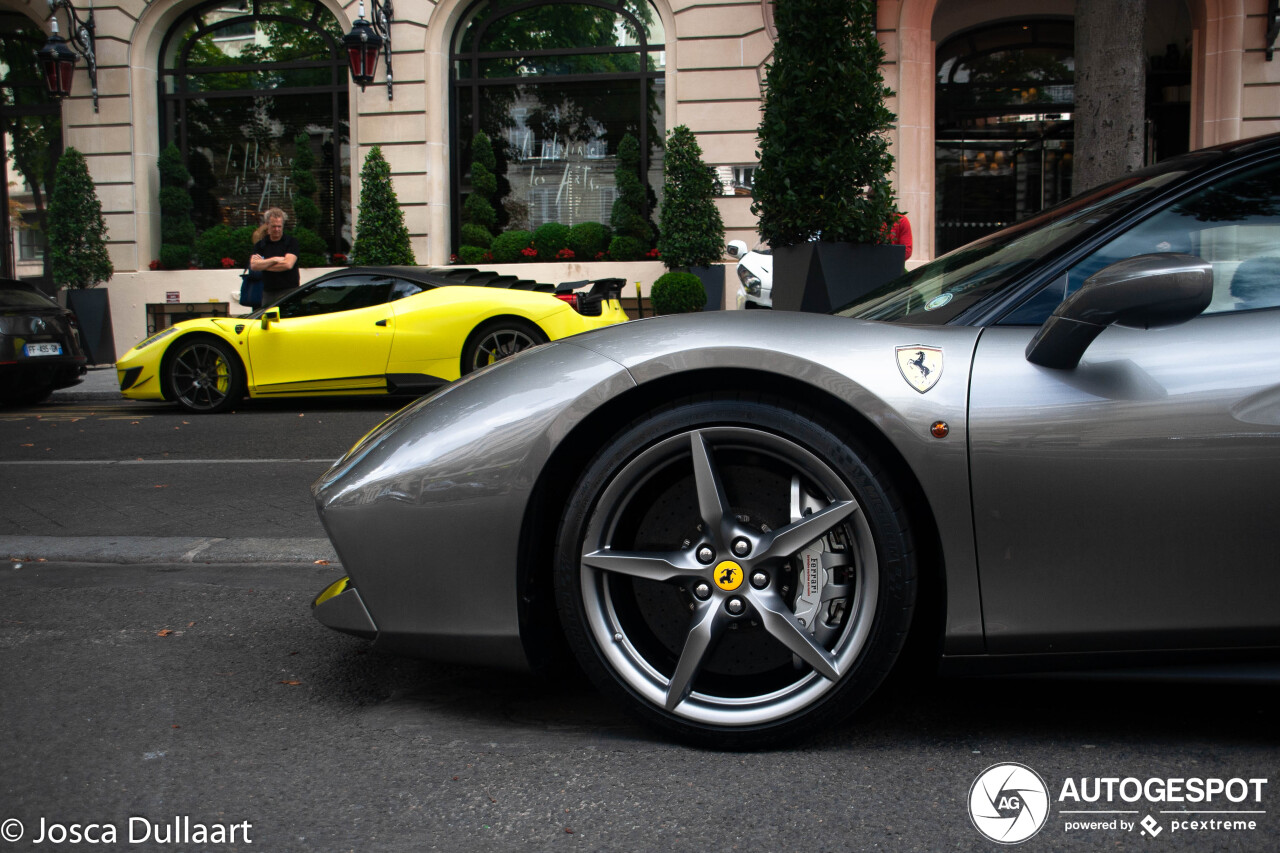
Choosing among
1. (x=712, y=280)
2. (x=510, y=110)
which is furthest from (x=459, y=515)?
(x=510, y=110)

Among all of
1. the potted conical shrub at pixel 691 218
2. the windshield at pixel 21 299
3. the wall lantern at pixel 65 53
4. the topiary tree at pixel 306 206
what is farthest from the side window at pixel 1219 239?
the wall lantern at pixel 65 53

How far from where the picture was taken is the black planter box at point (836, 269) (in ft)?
27.5

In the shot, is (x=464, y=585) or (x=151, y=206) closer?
(x=464, y=585)

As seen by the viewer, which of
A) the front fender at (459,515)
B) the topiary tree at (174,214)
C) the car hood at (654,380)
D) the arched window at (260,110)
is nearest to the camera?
the car hood at (654,380)

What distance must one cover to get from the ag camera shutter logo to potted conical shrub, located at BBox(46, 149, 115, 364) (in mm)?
16652

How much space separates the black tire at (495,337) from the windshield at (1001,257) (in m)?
7.14

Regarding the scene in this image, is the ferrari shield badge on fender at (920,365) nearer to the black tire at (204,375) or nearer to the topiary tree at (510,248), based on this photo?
A: the black tire at (204,375)

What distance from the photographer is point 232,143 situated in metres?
17.8

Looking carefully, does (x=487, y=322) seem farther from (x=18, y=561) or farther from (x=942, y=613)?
(x=942, y=613)

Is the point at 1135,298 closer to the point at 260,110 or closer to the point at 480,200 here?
the point at 480,200

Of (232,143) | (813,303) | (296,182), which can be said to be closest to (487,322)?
(813,303)

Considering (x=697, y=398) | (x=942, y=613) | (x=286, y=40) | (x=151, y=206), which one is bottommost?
(x=942, y=613)

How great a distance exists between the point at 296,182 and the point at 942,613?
55.2 ft

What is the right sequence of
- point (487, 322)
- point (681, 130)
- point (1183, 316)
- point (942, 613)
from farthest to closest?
point (681, 130) < point (487, 322) < point (942, 613) < point (1183, 316)
